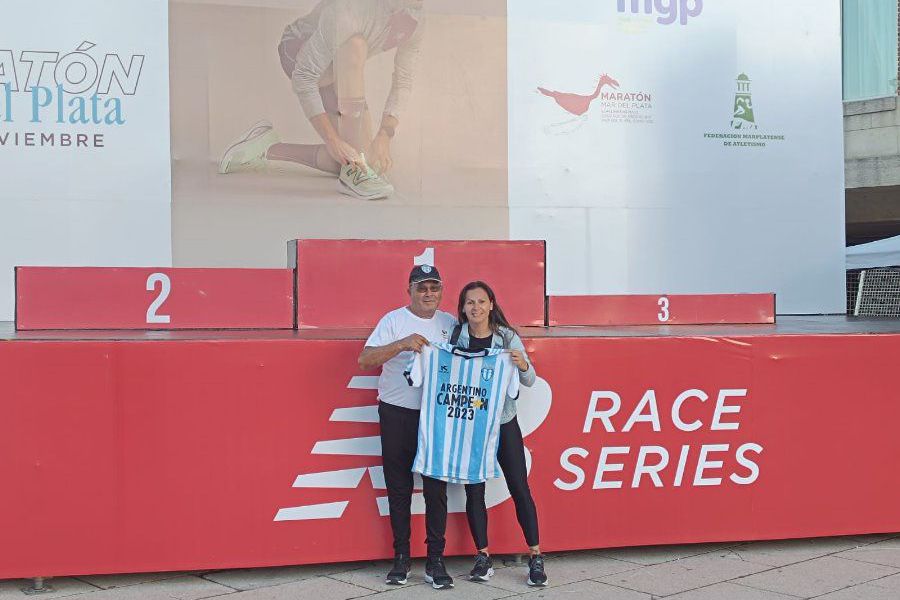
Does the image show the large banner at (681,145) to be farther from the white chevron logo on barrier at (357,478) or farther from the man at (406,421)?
the man at (406,421)

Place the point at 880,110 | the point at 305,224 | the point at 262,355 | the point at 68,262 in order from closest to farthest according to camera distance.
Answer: the point at 262,355 → the point at 68,262 → the point at 305,224 → the point at 880,110

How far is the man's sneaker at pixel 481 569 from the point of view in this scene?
17.7ft

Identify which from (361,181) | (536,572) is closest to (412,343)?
(536,572)

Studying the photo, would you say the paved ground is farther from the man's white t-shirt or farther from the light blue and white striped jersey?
the man's white t-shirt

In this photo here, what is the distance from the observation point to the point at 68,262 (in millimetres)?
12203

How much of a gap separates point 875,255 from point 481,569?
14.7m

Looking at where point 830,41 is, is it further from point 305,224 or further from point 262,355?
point 262,355

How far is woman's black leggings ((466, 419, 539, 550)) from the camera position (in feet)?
17.7

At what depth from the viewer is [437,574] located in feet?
17.3

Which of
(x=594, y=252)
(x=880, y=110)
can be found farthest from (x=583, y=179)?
(x=880, y=110)

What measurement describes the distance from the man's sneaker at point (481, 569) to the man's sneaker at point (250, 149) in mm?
8503

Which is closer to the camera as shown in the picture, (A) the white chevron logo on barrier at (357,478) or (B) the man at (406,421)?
(B) the man at (406,421)

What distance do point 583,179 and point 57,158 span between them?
699 centimetres

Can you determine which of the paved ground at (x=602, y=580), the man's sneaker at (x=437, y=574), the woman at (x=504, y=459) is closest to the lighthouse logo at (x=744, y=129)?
the paved ground at (x=602, y=580)
